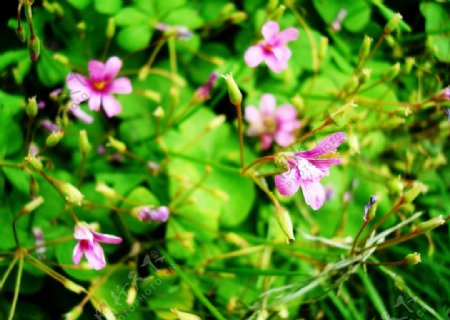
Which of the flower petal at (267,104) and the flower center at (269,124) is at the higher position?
the flower petal at (267,104)

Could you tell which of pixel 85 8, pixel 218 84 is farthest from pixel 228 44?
pixel 85 8

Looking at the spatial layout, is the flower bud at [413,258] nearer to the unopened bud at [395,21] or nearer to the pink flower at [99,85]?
the unopened bud at [395,21]

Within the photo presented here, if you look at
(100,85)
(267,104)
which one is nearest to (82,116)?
(100,85)

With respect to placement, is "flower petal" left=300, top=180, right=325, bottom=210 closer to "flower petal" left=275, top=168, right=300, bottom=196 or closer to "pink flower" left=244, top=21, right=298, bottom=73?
"flower petal" left=275, top=168, right=300, bottom=196

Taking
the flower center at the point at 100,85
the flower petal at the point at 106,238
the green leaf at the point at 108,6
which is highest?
the green leaf at the point at 108,6

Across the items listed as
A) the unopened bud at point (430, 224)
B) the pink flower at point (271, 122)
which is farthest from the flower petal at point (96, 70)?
the unopened bud at point (430, 224)

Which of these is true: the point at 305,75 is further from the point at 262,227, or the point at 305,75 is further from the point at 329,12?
the point at 262,227

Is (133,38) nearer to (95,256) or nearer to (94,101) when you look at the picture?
(94,101)
